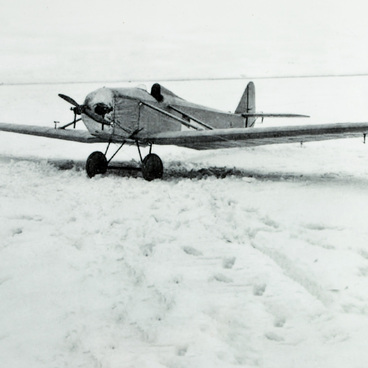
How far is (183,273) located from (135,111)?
5413 millimetres

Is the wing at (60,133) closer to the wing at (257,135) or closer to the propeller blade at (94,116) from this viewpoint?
the propeller blade at (94,116)

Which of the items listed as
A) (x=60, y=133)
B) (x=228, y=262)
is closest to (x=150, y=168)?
(x=60, y=133)

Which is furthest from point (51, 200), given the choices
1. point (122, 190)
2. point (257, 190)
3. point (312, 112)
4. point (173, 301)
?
point (312, 112)

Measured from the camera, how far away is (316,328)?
2.49 metres

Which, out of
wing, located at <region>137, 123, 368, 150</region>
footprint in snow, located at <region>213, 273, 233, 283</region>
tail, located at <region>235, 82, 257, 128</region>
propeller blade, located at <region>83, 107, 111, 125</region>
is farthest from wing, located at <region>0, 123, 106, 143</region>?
footprint in snow, located at <region>213, 273, 233, 283</region>

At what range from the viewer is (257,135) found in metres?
7.76

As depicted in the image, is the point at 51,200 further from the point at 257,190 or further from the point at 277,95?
the point at 277,95

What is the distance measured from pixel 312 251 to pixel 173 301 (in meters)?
1.48

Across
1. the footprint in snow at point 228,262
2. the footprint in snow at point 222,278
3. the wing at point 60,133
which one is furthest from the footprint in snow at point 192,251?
the wing at point 60,133

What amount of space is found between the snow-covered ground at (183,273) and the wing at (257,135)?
0.81m

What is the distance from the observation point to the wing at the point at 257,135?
23.2 ft

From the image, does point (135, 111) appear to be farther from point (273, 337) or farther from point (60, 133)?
point (273, 337)

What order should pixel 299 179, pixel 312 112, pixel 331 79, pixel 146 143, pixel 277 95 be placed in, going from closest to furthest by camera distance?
1. pixel 299 179
2. pixel 146 143
3. pixel 312 112
4. pixel 277 95
5. pixel 331 79

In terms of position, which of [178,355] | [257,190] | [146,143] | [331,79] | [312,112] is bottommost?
[178,355]
